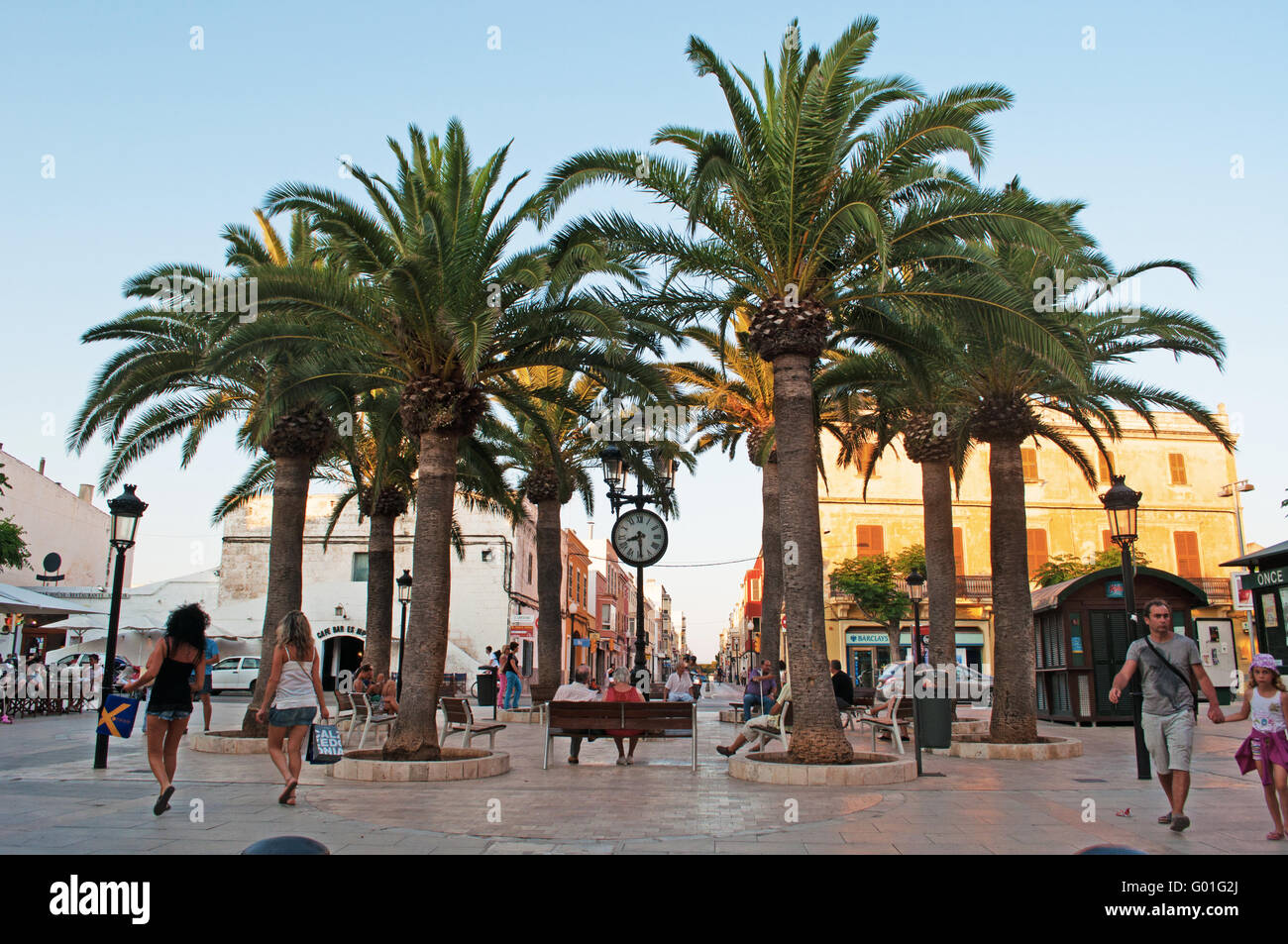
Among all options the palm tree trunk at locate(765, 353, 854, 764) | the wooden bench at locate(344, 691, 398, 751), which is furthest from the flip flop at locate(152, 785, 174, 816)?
the palm tree trunk at locate(765, 353, 854, 764)

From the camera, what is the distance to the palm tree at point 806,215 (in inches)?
443

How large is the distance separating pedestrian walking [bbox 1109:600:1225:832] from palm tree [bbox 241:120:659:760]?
6.69 m

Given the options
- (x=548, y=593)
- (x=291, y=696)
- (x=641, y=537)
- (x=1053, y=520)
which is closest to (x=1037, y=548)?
(x=1053, y=520)

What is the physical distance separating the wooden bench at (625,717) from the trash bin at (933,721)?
2.74 m

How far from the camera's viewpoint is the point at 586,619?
61.1 meters

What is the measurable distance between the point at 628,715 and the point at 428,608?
2.84 meters

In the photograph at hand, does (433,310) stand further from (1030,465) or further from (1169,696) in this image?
(1030,465)

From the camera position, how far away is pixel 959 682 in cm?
2384

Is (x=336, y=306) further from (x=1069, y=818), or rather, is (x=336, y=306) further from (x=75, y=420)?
(x=1069, y=818)

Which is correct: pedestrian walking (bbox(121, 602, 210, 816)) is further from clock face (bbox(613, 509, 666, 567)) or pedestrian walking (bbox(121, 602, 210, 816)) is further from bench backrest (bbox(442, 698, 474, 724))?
clock face (bbox(613, 509, 666, 567))

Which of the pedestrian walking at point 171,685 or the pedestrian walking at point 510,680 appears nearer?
the pedestrian walking at point 171,685

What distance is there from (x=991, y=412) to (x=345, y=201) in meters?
10.3

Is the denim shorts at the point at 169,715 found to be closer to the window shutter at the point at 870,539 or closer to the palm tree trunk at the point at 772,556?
the palm tree trunk at the point at 772,556

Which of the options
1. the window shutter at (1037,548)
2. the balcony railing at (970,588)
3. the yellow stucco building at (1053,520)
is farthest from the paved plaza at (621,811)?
the window shutter at (1037,548)
